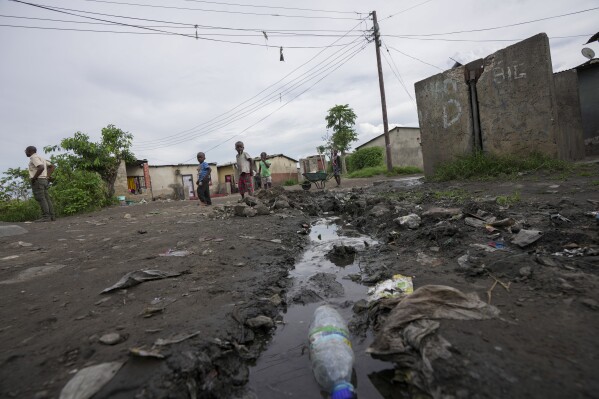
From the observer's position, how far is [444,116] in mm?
7172

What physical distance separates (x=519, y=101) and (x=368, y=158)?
1872 cm

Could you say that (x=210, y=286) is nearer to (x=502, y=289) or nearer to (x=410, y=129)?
(x=502, y=289)

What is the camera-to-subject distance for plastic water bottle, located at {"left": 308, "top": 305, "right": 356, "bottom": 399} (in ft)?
3.97

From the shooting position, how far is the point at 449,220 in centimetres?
311

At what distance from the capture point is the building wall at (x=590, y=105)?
352 inches

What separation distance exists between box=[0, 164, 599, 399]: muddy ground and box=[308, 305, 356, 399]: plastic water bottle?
0.52 feet

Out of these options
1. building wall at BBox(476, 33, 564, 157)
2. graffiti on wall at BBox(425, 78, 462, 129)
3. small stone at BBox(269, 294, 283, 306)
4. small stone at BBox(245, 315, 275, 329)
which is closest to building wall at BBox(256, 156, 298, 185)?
graffiti on wall at BBox(425, 78, 462, 129)

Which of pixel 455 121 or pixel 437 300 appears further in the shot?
pixel 455 121

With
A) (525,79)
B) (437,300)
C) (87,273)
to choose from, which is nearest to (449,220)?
(437,300)

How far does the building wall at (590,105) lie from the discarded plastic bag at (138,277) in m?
12.2

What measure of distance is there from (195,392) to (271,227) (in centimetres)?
310

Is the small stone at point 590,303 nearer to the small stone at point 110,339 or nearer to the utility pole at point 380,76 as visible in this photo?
the small stone at point 110,339

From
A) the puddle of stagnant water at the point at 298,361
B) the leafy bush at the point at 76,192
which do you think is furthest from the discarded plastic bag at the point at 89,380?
the leafy bush at the point at 76,192

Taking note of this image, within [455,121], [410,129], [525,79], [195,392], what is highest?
[410,129]
